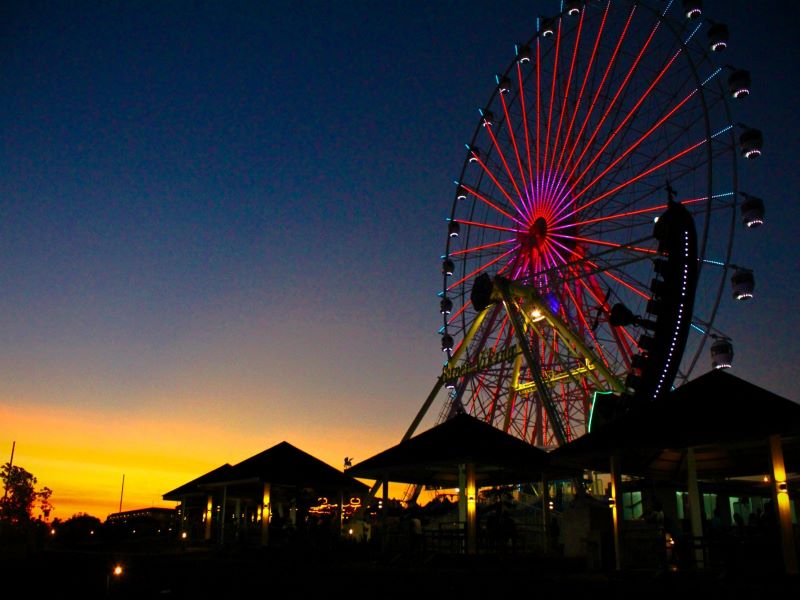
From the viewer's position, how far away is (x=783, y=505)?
10.7 m

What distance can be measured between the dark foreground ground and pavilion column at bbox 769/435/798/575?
12.4 inches

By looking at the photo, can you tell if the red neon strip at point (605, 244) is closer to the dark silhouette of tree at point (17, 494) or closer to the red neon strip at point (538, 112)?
the red neon strip at point (538, 112)

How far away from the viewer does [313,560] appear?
15258 mm

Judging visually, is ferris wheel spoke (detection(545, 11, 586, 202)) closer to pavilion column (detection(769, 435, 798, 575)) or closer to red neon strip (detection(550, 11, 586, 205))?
red neon strip (detection(550, 11, 586, 205))

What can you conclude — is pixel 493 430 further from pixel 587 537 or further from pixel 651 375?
pixel 651 375

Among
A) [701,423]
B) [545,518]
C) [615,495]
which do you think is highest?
[701,423]

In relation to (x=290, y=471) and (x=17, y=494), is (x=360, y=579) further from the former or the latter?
(x=17, y=494)

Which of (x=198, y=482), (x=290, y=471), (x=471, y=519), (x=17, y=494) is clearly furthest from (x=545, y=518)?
(x=17, y=494)

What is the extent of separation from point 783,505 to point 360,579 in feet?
21.8

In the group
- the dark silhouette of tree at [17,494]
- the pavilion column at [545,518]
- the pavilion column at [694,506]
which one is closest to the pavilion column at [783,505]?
the pavilion column at [694,506]

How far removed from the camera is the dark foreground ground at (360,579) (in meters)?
10.1

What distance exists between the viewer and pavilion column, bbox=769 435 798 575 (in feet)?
34.1

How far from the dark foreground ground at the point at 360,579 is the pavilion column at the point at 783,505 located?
0.32 m

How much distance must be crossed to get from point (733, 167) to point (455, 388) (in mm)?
16109
